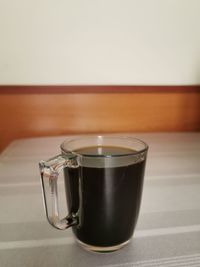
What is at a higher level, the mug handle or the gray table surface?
the mug handle

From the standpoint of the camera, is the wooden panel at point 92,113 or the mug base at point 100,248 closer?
the mug base at point 100,248

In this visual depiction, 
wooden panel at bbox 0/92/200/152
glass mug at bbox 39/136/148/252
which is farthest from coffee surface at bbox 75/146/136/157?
wooden panel at bbox 0/92/200/152

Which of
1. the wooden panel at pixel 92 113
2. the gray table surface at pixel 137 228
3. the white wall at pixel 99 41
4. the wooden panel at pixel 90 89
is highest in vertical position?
the white wall at pixel 99 41

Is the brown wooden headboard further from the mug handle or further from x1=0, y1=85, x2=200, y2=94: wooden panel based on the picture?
the mug handle

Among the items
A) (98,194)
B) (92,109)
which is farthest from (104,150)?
(92,109)

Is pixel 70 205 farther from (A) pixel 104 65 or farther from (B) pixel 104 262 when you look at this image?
(A) pixel 104 65

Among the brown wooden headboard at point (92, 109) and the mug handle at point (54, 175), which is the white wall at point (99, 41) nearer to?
the brown wooden headboard at point (92, 109)

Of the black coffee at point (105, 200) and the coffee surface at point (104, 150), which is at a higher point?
the coffee surface at point (104, 150)

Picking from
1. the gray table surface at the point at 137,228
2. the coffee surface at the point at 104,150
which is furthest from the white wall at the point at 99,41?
the coffee surface at the point at 104,150

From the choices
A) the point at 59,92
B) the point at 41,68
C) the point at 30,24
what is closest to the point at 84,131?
the point at 59,92
